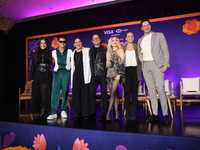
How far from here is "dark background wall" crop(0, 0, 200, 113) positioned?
253 inches

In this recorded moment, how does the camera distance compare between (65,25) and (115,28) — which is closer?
(115,28)

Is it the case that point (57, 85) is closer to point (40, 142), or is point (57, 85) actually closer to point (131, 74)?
point (40, 142)

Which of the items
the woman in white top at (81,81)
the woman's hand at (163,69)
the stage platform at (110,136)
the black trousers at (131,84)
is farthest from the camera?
the woman in white top at (81,81)

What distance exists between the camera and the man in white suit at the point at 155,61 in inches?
113

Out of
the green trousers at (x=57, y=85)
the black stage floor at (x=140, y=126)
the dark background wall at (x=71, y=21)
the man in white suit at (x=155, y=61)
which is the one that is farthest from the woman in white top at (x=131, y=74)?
the dark background wall at (x=71, y=21)

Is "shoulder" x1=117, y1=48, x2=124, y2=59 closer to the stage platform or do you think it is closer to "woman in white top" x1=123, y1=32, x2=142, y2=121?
"woman in white top" x1=123, y1=32, x2=142, y2=121

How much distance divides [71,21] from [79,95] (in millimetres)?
5403

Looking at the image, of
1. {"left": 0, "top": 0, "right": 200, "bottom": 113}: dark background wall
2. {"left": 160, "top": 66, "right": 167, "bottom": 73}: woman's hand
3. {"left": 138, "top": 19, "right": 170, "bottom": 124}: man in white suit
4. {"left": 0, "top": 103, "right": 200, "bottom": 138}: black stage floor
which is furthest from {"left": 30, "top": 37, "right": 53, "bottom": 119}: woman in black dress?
{"left": 0, "top": 0, "right": 200, "bottom": 113}: dark background wall

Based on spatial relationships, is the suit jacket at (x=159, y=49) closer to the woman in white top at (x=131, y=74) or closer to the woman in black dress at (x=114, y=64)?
the woman in white top at (x=131, y=74)

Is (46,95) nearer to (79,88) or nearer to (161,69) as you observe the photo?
(79,88)

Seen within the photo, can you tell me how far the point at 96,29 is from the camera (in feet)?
24.8

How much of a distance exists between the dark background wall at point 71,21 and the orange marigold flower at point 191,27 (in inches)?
13.4

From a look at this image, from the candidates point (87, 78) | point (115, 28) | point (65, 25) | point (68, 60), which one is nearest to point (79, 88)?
point (87, 78)

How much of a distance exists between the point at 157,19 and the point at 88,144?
5446 mm
